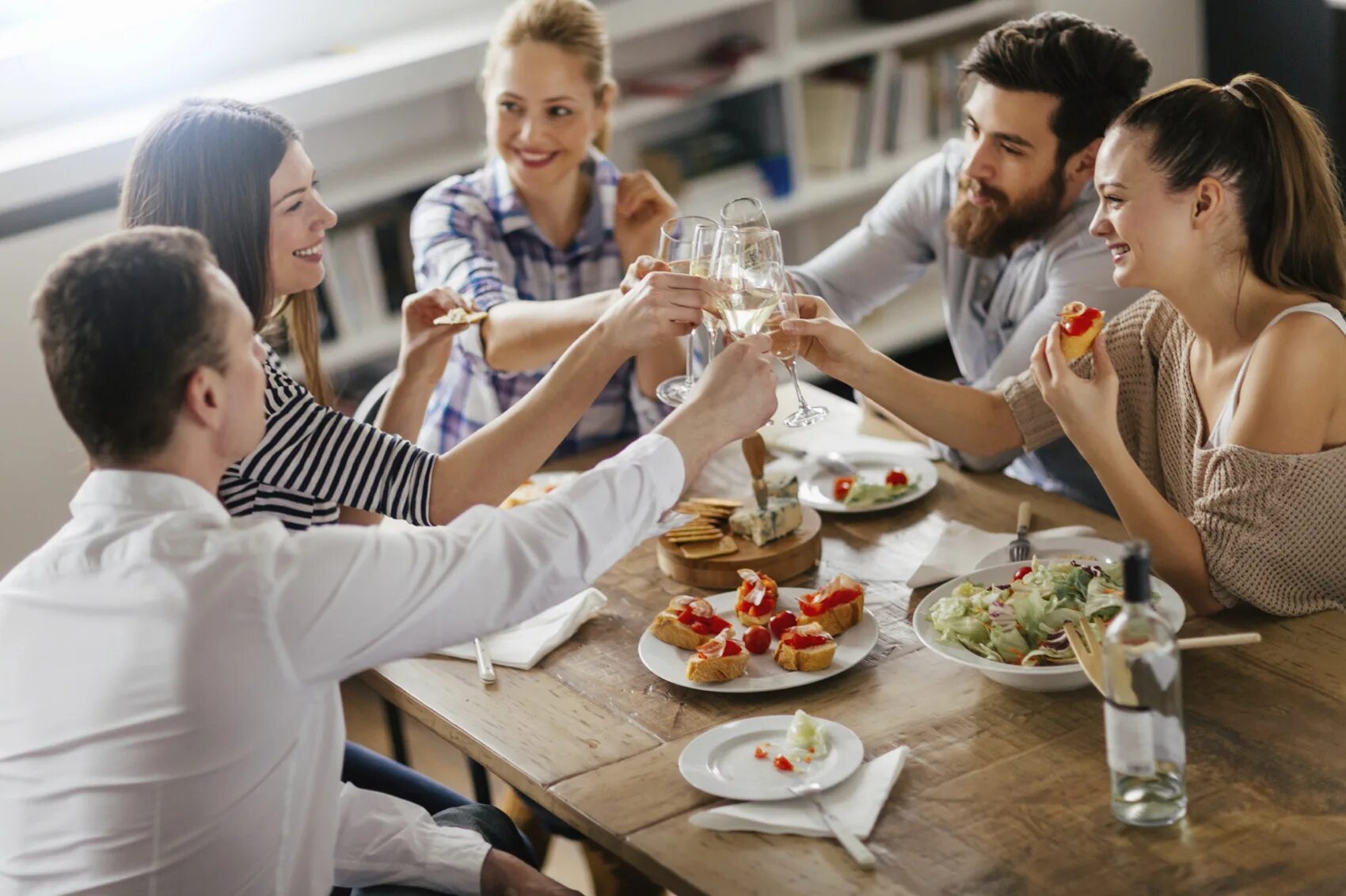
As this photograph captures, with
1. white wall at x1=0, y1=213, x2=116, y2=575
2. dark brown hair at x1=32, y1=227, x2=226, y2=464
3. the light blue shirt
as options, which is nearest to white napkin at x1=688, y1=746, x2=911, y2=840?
dark brown hair at x1=32, y1=227, x2=226, y2=464

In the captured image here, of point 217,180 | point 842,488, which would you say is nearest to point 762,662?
point 842,488

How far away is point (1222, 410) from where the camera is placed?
1.95m

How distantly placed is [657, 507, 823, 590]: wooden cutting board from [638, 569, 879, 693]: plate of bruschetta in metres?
0.06

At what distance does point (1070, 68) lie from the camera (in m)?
2.44

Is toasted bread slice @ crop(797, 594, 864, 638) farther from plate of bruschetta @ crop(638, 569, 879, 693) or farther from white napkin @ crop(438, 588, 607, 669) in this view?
white napkin @ crop(438, 588, 607, 669)

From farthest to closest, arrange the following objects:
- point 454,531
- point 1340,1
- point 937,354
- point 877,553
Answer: point 937,354, point 1340,1, point 877,553, point 454,531

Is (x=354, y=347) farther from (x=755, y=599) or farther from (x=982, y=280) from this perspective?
(x=755, y=599)

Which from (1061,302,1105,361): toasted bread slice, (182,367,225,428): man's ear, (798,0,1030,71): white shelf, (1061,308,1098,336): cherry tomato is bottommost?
(1061,302,1105,361): toasted bread slice

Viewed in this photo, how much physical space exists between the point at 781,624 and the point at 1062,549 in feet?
1.36

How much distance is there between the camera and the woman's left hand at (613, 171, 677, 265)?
2.84 meters

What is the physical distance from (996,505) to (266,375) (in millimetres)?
1041

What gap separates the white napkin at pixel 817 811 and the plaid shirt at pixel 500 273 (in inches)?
47.0

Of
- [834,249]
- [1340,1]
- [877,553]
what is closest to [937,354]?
[1340,1]

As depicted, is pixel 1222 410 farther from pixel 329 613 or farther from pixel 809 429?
pixel 329 613
